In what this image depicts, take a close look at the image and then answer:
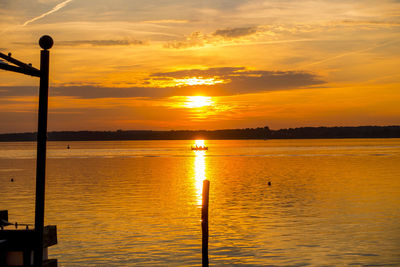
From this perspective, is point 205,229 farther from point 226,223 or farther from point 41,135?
point 226,223

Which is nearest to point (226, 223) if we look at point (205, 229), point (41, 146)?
point (205, 229)

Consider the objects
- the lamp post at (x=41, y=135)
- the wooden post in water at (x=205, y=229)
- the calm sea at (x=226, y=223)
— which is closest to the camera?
the lamp post at (x=41, y=135)

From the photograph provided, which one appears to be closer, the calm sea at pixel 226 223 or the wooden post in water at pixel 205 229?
the wooden post in water at pixel 205 229

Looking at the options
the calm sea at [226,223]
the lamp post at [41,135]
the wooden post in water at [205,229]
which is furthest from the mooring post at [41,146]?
the calm sea at [226,223]

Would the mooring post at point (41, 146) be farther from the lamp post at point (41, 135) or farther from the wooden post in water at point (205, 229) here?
the wooden post in water at point (205, 229)

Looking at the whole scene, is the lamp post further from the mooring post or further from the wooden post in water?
the wooden post in water

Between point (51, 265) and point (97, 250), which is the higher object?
point (51, 265)

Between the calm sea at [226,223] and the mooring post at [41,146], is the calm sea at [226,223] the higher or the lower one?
the lower one

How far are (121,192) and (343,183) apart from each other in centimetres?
2878

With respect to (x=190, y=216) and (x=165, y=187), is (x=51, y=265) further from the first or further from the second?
(x=165, y=187)

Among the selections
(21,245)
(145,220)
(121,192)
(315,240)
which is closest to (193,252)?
(315,240)

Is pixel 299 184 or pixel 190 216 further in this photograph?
pixel 299 184

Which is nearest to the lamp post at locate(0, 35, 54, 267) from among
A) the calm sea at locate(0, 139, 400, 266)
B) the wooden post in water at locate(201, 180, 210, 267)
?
the wooden post in water at locate(201, 180, 210, 267)

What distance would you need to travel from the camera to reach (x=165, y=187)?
207 ft
